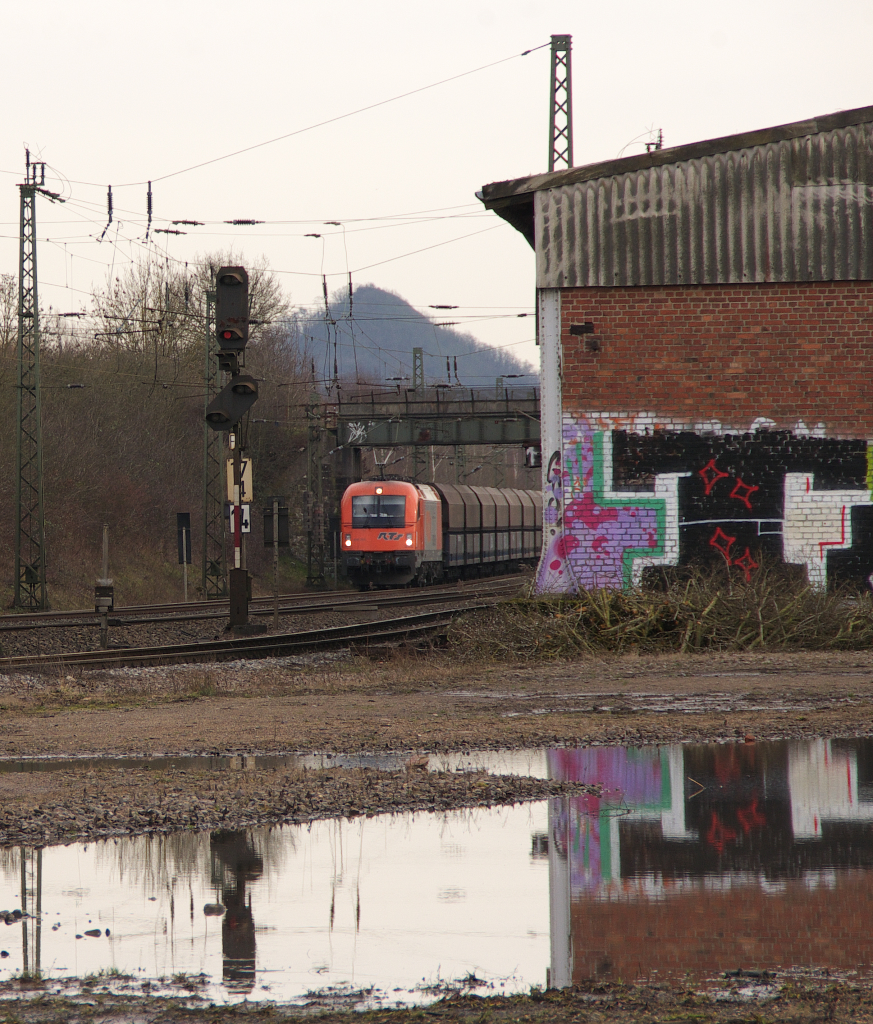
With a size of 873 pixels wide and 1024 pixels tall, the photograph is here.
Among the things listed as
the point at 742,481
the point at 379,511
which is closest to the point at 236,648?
the point at 742,481

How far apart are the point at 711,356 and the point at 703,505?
2.23 m

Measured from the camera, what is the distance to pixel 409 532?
132ft

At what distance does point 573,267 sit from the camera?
18.1 m

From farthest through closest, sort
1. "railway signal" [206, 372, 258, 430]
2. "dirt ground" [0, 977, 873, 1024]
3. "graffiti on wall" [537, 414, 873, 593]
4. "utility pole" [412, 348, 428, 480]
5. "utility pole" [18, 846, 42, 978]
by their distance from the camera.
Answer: "utility pole" [412, 348, 428, 480], "graffiti on wall" [537, 414, 873, 593], "railway signal" [206, 372, 258, 430], "utility pole" [18, 846, 42, 978], "dirt ground" [0, 977, 873, 1024]

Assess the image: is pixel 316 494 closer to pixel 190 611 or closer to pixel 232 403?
pixel 190 611

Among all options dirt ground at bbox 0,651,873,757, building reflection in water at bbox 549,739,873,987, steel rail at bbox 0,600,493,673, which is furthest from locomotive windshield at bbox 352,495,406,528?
building reflection in water at bbox 549,739,873,987

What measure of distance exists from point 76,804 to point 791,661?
981 centimetres

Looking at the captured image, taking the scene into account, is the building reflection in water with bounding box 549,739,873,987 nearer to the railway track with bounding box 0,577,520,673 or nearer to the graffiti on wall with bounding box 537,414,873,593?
the graffiti on wall with bounding box 537,414,873,593

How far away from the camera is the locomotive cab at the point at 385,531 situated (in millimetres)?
40281

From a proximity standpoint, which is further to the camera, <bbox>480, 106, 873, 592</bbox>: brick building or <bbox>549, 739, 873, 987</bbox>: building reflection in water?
<bbox>480, 106, 873, 592</bbox>: brick building

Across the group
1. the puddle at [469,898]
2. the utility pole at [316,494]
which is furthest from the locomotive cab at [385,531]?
the puddle at [469,898]

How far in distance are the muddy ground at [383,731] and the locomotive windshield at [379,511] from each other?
23.6m

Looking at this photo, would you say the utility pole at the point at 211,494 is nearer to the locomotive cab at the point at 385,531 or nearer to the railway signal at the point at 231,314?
the locomotive cab at the point at 385,531

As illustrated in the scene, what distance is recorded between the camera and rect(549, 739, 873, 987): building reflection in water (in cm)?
415
